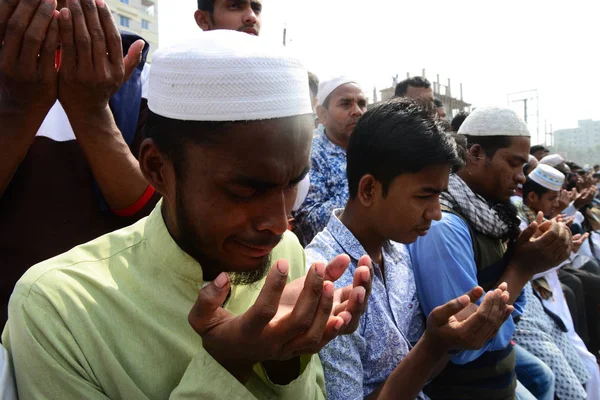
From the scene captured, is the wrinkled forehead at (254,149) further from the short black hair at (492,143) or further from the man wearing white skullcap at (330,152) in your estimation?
the short black hair at (492,143)

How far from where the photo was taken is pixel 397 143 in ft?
7.57

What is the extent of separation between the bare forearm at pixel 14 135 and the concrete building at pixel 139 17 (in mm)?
46148

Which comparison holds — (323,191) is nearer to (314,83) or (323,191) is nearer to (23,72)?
(314,83)

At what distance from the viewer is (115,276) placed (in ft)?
4.39

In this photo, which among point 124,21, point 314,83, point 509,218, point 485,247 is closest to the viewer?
point 485,247

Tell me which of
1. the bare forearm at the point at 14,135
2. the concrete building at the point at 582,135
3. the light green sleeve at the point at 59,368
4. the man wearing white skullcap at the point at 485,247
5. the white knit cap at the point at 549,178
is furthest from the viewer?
the concrete building at the point at 582,135

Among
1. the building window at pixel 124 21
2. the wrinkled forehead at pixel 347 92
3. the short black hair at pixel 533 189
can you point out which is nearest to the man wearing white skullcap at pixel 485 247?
the wrinkled forehead at pixel 347 92

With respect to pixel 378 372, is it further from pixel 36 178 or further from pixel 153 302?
pixel 36 178

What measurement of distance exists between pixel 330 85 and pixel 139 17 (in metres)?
52.5

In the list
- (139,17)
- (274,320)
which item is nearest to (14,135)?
(274,320)

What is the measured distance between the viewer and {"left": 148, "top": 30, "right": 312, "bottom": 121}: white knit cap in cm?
126

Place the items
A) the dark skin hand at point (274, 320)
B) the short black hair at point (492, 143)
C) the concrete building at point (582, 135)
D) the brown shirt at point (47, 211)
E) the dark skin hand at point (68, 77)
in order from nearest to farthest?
1. the dark skin hand at point (274, 320)
2. the dark skin hand at point (68, 77)
3. the brown shirt at point (47, 211)
4. the short black hair at point (492, 143)
5. the concrete building at point (582, 135)

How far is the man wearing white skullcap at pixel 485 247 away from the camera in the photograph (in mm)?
2545

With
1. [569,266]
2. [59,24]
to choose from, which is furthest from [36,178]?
[569,266]
